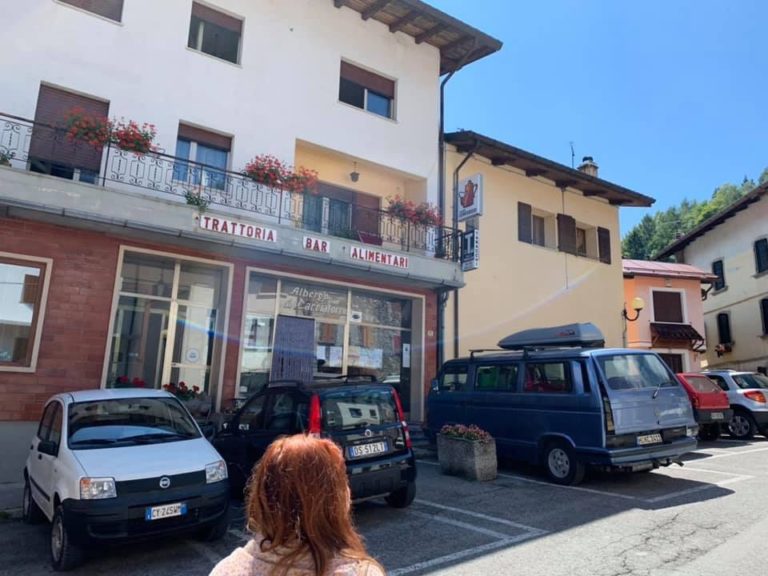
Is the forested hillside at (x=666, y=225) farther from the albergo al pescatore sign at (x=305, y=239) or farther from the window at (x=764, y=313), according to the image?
the albergo al pescatore sign at (x=305, y=239)

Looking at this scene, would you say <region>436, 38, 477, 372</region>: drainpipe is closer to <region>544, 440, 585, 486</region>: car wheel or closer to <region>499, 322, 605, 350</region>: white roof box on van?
<region>499, 322, 605, 350</region>: white roof box on van

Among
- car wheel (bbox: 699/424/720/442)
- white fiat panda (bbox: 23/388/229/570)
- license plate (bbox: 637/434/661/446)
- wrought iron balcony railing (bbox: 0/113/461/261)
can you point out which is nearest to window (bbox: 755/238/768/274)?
car wheel (bbox: 699/424/720/442)

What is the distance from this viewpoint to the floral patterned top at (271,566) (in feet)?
4.68

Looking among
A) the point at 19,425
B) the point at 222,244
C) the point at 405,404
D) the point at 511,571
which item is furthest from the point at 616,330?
the point at 19,425

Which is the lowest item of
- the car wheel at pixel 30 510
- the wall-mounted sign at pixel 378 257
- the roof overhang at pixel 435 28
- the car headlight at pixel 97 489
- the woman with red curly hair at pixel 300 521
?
the car wheel at pixel 30 510

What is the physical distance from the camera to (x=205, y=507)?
5.17m

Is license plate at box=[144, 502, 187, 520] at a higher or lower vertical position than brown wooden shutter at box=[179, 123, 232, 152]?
lower

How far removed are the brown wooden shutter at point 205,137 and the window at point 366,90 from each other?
3456 millimetres

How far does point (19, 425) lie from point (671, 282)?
2288 centimetres

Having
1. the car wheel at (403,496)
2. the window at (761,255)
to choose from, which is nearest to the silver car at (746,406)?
the car wheel at (403,496)

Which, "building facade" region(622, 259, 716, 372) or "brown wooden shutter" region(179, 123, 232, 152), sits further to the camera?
"building facade" region(622, 259, 716, 372)

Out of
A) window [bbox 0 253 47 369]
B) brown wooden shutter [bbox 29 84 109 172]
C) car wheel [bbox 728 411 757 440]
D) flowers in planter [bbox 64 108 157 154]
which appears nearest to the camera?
window [bbox 0 253 47 369]

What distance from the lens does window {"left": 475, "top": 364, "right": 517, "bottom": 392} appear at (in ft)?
29.7

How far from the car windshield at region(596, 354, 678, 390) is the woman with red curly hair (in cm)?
692
